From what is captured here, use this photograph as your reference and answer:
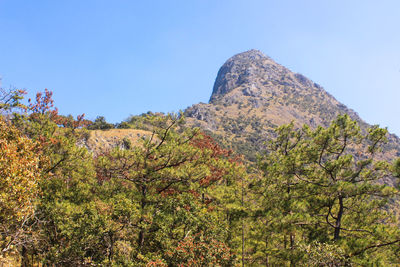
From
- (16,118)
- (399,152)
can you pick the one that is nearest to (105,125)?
(16,118)

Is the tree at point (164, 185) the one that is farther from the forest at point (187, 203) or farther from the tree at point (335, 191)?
the tree at point (335, 191)

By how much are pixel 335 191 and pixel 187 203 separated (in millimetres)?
6405

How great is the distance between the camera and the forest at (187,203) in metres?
8.55

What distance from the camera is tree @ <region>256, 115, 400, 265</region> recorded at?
888cm

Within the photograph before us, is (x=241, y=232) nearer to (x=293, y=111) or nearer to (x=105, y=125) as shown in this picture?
(x=105, y=125)

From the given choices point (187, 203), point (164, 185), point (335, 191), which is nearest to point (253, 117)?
point (164, 185)

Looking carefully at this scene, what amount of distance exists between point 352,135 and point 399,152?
597ft

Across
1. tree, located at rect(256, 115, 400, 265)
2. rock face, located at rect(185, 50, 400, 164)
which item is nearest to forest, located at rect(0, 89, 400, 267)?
tree, located at rect(256, 115, 400, 265)

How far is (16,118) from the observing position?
45.7 ft

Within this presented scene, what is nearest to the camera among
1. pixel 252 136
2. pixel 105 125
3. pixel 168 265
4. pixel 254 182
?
pixel 168 265

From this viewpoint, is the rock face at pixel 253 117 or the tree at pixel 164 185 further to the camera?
the rock face at pixel 253 117

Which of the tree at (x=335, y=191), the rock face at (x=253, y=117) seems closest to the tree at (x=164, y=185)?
the tree at (x=335, y=191)

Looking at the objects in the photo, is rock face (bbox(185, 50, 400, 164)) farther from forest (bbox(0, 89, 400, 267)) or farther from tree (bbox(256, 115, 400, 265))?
tree (bbox(256, 115, 400, 265))

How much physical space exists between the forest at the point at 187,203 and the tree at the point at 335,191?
0.14 ft
